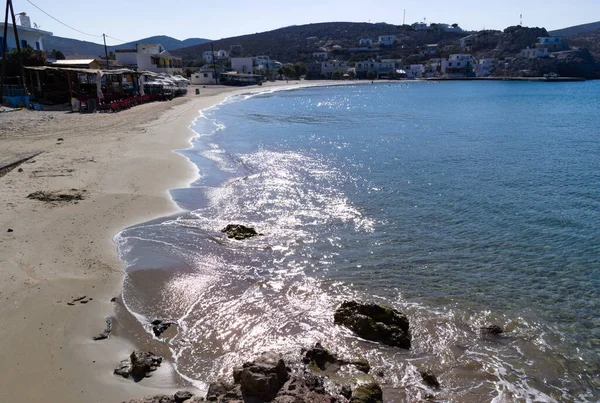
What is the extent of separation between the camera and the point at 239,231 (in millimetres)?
12867

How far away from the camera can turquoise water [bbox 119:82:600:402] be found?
745 cm

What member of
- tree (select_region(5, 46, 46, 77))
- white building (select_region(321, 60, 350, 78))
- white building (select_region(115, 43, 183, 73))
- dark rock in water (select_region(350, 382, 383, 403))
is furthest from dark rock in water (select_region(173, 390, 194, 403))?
white building (select_region(321, 60, 350, 78))

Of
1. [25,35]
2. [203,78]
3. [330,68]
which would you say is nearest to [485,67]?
[330,68]

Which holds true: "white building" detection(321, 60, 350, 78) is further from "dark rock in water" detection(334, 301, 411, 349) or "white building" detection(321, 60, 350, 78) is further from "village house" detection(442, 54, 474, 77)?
"dark rock in water" detection(334, 301, 411, 349)

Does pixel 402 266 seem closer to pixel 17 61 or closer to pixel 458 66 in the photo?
pixel 17 61

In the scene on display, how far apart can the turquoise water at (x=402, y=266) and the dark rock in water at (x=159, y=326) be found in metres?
0.35

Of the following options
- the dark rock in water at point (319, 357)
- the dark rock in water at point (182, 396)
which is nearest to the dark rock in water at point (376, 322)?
the dark rock in water at point (319, 357)

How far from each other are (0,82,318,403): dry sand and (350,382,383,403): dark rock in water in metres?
2.47

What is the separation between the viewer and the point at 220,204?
52.2 ft

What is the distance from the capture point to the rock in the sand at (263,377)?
5461mm

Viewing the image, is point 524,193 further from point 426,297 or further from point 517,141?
point 517,141

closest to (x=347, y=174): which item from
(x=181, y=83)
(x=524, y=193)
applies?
(x=524, y=193)

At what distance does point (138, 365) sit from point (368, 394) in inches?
130

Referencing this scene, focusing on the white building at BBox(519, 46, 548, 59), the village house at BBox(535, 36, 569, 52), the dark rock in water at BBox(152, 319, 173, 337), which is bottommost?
the dark rock in water at BBox(152, 319, 173, 337)
